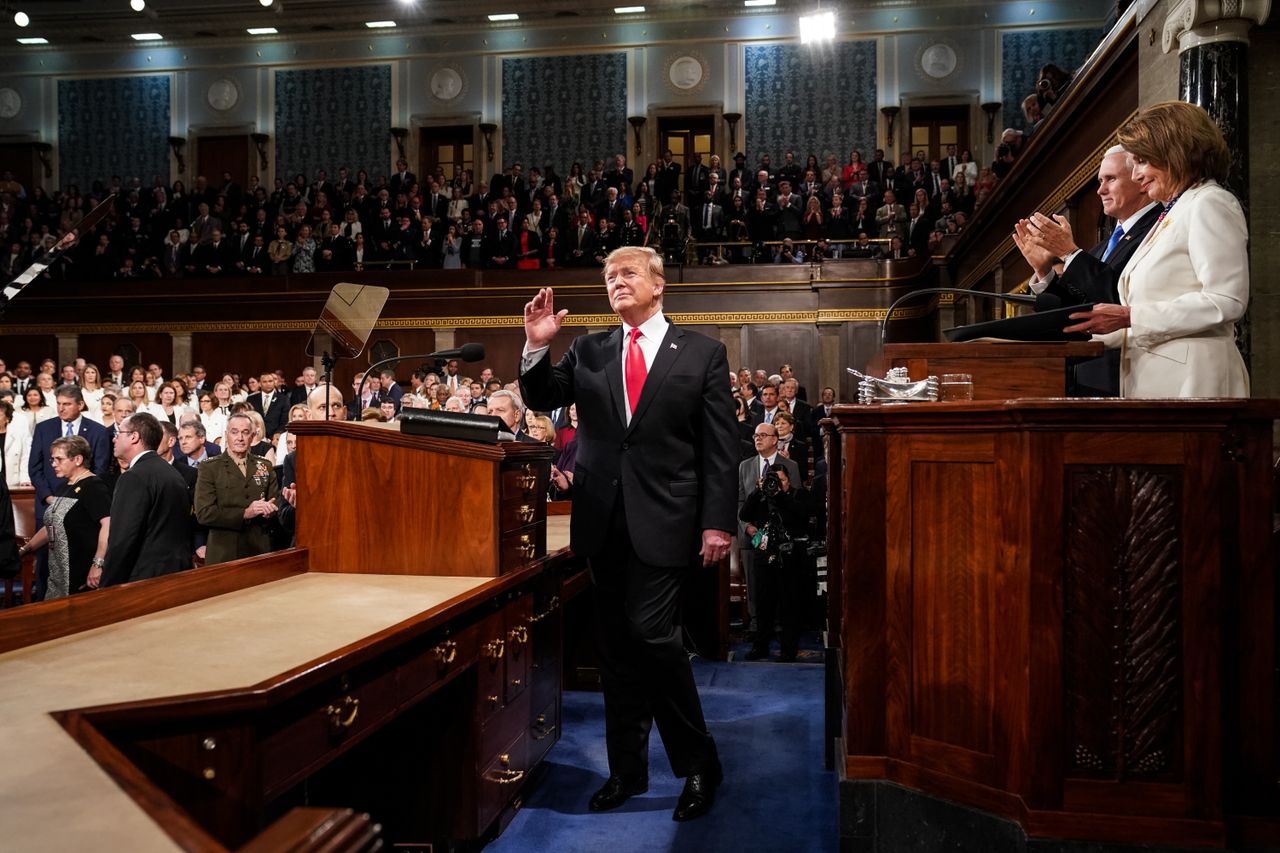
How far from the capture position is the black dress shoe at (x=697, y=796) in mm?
2865

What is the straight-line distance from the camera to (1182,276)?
2.08m

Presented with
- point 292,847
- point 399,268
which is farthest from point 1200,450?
point 399,268

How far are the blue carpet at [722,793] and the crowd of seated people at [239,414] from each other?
4.00 feet

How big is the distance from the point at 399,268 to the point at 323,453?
35.2 ft

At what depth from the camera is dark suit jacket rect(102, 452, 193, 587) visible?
11.9 feet

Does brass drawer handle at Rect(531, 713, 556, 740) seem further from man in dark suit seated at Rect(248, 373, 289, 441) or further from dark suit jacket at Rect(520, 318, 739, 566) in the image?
man in dark suit seated at Rect(248, 373, 289, 441)

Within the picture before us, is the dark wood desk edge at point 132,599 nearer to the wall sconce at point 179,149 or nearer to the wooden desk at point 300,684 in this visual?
the wooden desk at point 300,684

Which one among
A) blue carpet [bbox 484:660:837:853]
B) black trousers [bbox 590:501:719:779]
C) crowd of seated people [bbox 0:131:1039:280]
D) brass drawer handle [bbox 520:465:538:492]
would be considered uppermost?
crowd of seated people [bbox 0:131:1039:280]

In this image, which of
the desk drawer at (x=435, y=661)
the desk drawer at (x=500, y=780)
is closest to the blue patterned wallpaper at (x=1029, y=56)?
the desk drawer at (x=500, y=780)

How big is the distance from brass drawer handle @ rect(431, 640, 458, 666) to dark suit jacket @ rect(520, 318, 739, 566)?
1.82 ft

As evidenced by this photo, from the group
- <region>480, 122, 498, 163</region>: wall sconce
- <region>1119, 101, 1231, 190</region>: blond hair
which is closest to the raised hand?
<region>1119, 101, 1231, 190</region>: blond hair

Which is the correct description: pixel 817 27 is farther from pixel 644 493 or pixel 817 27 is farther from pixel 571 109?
pixel 644 493

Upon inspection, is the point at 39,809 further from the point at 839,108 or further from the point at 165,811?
the point at 839,108

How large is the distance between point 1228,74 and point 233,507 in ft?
14.5
